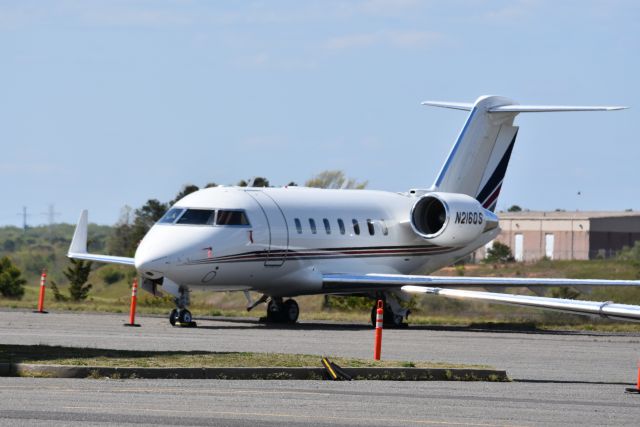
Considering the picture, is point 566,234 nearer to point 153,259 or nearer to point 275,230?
point 275,230

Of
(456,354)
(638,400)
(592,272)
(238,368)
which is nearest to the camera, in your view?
(638,400)

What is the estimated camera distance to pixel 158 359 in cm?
1875

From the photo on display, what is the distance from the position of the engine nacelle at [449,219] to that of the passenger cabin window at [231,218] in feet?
21.8

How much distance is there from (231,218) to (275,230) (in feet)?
4.77

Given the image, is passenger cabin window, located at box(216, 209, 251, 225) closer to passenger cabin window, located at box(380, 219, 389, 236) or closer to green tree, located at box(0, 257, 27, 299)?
passenger cabin window, located at box(380, 219, 389, 236)

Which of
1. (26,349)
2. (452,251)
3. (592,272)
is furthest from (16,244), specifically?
(26,349)

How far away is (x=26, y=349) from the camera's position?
Answer: 1967 cm

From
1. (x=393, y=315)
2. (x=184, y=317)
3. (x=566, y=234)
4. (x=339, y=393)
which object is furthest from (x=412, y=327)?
(x=566, y=234)

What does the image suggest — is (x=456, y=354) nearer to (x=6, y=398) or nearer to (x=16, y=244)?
(x=6, y=398)

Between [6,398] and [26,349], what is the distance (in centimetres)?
525

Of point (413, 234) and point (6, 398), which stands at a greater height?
point (413, 234)

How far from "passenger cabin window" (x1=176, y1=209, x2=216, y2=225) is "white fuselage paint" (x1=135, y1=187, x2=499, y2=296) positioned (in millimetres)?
183

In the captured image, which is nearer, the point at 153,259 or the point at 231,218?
the point at 153,259

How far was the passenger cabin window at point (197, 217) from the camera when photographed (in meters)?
32.2
